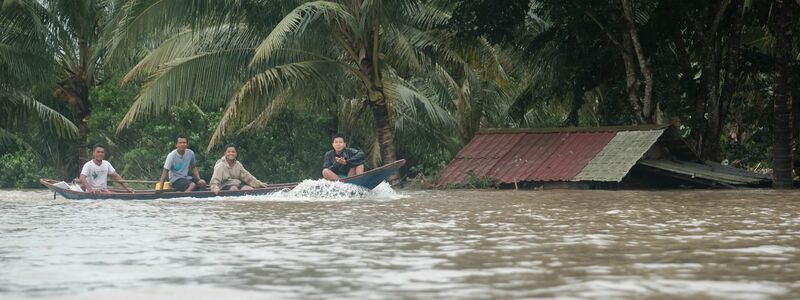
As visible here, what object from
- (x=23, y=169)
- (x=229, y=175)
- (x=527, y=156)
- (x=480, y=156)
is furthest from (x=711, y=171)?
(x=23, y=169)

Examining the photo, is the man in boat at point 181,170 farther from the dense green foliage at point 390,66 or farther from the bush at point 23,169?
the bush at point 23,169

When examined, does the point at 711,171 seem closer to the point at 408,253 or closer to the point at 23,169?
the point at 408,253

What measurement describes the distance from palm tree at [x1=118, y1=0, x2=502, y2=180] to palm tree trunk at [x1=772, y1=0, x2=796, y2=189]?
6133 millimetres

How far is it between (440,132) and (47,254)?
1966 cm

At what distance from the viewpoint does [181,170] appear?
17469 millimetres

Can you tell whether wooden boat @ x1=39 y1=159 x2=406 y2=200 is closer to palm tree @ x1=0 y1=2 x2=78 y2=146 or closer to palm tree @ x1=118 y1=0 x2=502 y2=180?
palm tree @ x1=118 y1=0 x2=502 y2=180

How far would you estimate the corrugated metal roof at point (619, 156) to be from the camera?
18953 millimetres

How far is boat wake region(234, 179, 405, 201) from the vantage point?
16.0 meters

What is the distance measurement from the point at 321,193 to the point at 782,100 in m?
7.71

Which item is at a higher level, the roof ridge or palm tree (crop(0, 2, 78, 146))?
palm tree (crop(0, 2, 78, 146))

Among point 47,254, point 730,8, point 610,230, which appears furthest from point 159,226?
point 730,8

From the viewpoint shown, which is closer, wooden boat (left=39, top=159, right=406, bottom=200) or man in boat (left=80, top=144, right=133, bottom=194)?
wooden boat (left=39, top=159, right=406, bottom=200)

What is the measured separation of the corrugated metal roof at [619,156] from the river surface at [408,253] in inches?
245

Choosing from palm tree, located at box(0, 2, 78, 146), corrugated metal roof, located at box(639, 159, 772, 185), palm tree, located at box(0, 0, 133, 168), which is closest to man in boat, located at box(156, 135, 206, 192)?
palm tree, located at box(0, 0, 133, 168)
